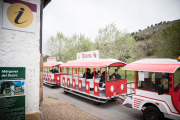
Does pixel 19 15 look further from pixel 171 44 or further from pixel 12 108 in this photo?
pixel 171 44

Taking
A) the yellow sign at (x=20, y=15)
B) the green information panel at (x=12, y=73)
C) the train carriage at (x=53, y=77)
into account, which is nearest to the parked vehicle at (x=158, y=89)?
the green information panel at (x=12, y=73)

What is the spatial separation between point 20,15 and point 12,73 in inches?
58.5

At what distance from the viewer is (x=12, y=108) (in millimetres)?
2748

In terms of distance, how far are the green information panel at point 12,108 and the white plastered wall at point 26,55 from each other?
0.23 metres

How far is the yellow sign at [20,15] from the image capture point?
117 inches

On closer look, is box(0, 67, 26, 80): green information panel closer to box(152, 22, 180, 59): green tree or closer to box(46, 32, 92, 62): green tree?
box(152, 22, 180, 59): green tree

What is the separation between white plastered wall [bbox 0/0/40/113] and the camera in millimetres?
2898

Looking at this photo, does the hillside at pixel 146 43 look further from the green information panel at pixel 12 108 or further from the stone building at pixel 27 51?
the green information panel at pixel 12 108

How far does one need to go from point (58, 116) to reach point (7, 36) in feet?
12.9

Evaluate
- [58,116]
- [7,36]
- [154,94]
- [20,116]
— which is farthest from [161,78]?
[7,36]

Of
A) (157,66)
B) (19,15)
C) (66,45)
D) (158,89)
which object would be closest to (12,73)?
(19,15)

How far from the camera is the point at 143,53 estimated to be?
4631cm

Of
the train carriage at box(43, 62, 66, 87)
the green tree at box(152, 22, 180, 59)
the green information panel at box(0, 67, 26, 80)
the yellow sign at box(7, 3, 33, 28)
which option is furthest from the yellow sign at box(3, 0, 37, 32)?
the green tree at box(152, 22, 180, 59)

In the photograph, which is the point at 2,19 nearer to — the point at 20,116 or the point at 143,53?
the point at 20,116
